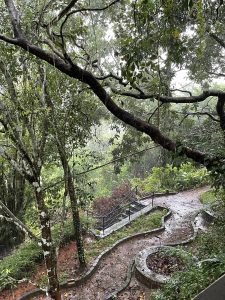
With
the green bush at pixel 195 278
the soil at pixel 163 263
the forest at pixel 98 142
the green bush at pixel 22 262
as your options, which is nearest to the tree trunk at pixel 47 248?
the forest at pixel 98 142

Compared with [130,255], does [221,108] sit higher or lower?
higher

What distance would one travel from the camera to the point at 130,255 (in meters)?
11.0

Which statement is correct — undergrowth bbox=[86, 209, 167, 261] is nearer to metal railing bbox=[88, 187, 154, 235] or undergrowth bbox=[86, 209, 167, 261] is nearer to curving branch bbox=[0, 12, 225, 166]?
metal railing bbox=[88, 187, 154, 235]

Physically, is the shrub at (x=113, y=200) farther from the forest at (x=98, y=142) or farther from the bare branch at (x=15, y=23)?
the bare branch at (x=15, y=23)

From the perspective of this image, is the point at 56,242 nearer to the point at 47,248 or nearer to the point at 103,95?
the point at 47,248

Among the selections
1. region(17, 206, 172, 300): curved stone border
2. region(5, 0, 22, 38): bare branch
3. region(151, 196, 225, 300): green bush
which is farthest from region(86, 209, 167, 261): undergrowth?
region(5, 0, 22, 38): bare branch

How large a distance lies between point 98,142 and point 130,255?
4.79 meters

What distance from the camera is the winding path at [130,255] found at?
8680 millimetres

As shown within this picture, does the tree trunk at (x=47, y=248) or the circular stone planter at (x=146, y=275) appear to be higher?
the tree trunk at (x=47, y=248)

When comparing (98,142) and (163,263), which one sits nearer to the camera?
(98,142)

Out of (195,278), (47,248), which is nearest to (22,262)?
(47,248)

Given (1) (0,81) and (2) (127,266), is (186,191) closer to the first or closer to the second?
(2) (127,266)

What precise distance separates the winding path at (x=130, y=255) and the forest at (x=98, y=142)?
4cm

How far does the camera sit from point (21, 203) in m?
12.8
